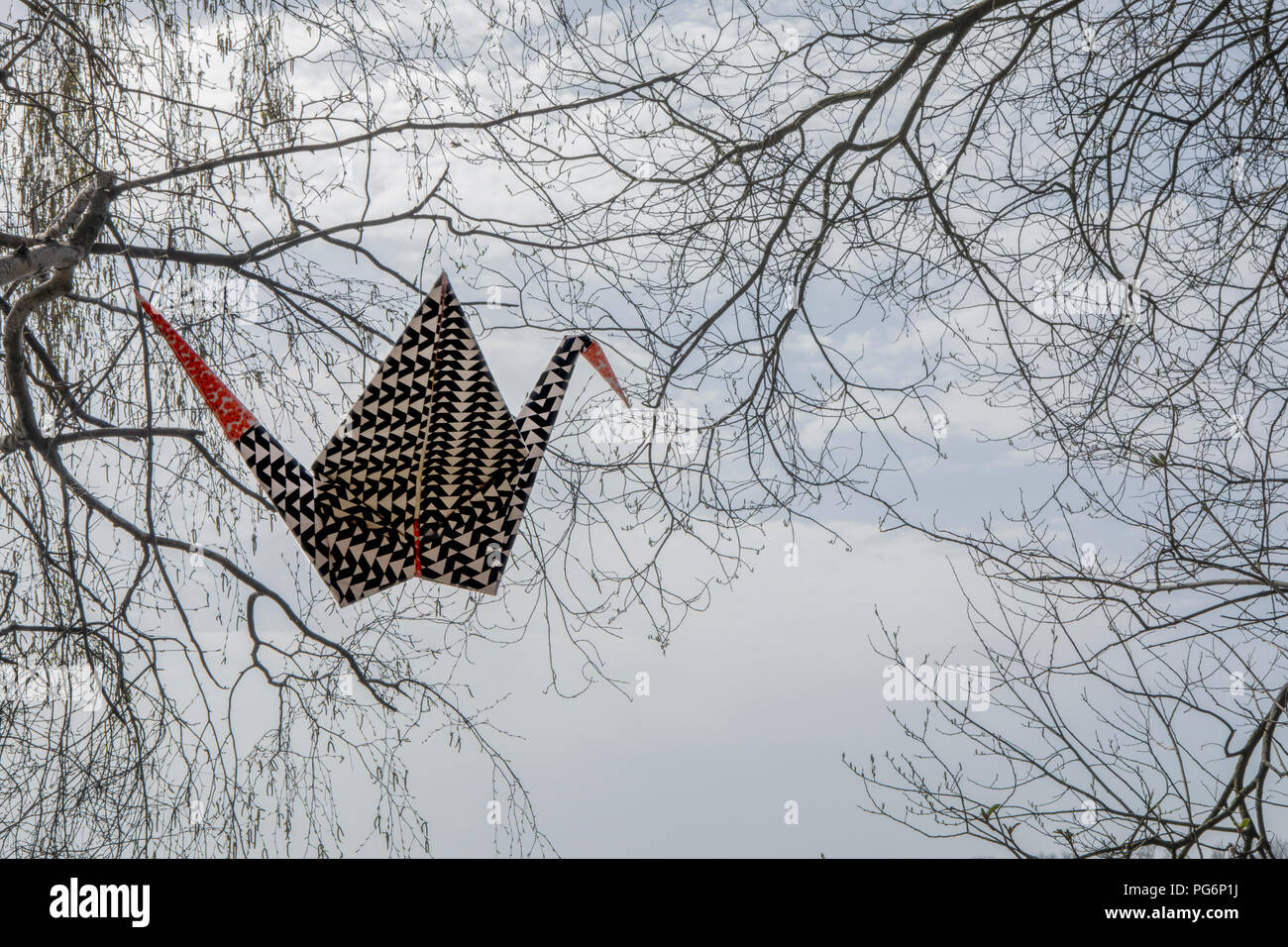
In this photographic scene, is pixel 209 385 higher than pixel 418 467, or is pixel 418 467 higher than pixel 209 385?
pixel 209 385

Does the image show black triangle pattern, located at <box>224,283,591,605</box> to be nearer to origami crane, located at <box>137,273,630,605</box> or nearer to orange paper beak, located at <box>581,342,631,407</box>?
origami crane, located at <box>137,273,630,605</box>

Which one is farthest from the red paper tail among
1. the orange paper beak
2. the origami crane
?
the orange paper beak

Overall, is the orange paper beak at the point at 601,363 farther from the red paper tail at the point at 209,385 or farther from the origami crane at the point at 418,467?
the red paper tail at the point at 209,385

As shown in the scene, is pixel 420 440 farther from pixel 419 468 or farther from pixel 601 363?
pixel 601 363

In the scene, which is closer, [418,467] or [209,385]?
[418,467]

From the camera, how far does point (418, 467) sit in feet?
7.91

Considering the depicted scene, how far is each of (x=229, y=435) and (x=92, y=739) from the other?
87 cm

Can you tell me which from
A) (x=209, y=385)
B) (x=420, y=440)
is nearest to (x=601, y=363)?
(x=420, y=440)

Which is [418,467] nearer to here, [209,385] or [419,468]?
[419,468]

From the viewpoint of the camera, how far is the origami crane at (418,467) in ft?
7.93

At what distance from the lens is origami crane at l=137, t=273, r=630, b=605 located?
242cm

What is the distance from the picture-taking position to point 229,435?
2.56m
